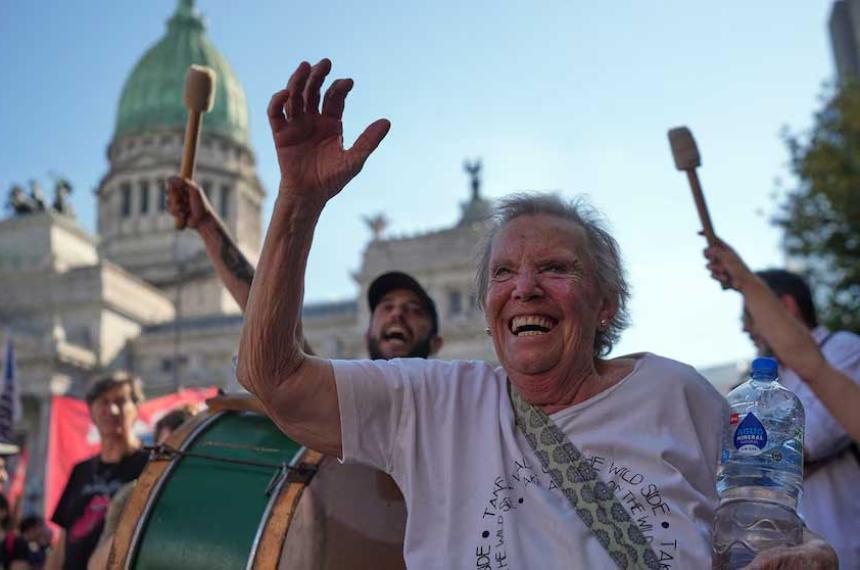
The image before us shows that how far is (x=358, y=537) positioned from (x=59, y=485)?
12.5 meters

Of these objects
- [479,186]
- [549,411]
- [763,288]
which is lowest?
[549,411]

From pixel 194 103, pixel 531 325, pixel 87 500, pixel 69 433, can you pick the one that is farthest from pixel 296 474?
pixel 69 433

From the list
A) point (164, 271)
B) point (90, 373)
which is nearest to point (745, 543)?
point (90, 373)

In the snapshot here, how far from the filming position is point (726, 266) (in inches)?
140

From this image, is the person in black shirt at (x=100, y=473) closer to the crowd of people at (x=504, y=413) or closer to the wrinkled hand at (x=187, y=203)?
the wrinkled hand at (x=187, y=203)

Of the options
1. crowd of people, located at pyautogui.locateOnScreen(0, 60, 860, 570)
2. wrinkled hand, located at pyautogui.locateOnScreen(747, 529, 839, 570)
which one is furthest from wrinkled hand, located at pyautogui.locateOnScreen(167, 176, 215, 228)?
wrinkled hand, located at pyautogui.locateOnScreen(747, 529, 839, 570)

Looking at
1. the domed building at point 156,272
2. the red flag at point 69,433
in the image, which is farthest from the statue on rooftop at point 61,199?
the red flag at point 69,433

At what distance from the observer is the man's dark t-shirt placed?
450 centimetres

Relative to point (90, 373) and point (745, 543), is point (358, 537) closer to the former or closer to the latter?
point (745, 543)

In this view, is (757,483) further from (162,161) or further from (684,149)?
(162,161)

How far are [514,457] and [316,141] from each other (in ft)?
2.81

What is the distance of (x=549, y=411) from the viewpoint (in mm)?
2426

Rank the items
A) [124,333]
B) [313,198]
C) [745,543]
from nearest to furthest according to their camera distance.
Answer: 1. [745,543]
2. [313,198]
3. [124,333]

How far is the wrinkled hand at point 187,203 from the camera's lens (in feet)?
12.7
